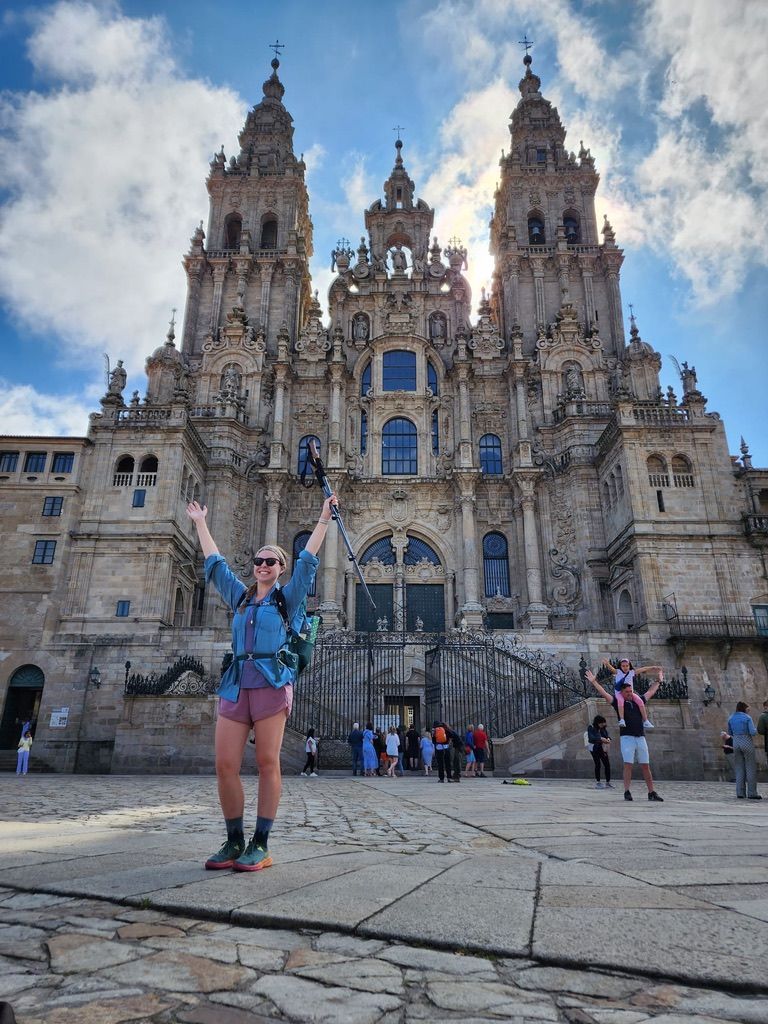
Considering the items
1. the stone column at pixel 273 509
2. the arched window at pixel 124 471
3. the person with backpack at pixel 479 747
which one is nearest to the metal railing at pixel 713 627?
the person with backpack at pixel 479 747

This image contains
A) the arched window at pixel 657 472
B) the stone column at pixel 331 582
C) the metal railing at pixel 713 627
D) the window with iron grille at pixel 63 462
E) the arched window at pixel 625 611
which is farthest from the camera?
the stone column at pixel 331 582

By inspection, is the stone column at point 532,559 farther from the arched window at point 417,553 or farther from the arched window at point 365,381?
the arched window at point 365,381

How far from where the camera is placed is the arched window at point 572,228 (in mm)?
38875

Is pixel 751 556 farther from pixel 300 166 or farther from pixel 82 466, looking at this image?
pixel 300 166

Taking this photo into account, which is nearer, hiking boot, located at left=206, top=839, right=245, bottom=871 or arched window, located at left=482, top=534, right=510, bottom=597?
hiking boot, located at left=206, top=839, right=245, bottom=871

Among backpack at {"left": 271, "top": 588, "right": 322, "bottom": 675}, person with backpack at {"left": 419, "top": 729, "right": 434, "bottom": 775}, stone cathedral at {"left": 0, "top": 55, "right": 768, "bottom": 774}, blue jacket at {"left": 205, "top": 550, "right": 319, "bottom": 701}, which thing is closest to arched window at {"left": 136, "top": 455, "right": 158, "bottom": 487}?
stone cathedral at {"left": 0, "top": 55, "right": 768, "bottom": 774}

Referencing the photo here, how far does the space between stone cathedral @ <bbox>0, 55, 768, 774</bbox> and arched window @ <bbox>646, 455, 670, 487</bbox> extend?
14cm

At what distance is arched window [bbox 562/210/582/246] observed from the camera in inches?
1531

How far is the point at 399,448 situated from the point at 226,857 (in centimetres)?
3126

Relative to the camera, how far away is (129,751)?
1888cm

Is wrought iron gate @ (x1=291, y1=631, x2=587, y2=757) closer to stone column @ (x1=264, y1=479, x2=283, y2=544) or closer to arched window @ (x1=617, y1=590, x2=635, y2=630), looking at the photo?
arched window @ (x1=617, y1=590, x2=635, y2=630)

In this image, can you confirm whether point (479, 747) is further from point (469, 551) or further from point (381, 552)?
point (381, 552)

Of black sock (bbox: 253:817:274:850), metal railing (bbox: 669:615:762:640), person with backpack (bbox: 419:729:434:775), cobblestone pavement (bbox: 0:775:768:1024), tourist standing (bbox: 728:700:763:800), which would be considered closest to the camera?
cobblestone pavement (bbox: 0:775:768:1024)

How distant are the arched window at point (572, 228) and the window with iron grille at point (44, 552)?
30.9 metres
